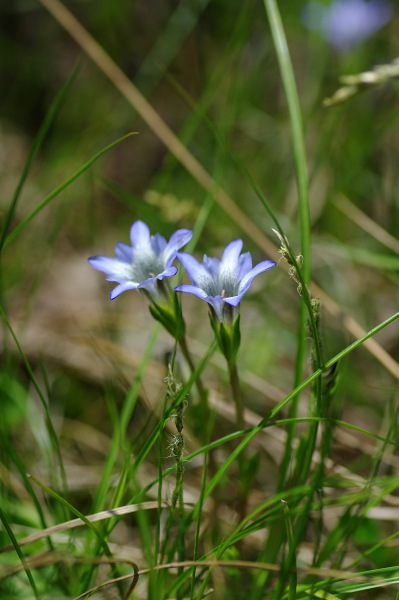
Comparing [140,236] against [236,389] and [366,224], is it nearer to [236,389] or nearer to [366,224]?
[236,389]

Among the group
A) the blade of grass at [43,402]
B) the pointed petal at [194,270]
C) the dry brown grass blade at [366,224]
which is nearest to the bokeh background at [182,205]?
the dry brown grass blade at [366,224]

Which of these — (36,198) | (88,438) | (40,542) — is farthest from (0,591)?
(36,198)

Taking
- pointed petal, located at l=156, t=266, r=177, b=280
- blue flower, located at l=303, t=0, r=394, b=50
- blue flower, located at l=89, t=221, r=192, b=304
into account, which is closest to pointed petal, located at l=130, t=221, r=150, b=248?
blue flower, located at l=89, t=221, r=192, b=304

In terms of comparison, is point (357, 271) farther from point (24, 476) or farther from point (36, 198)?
point (24, 476)

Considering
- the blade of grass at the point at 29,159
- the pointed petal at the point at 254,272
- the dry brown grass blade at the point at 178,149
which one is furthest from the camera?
the dry brown grass blade at the point at 178,149

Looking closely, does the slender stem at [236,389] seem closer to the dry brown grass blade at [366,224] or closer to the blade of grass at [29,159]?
the blade of grass at [29,159]

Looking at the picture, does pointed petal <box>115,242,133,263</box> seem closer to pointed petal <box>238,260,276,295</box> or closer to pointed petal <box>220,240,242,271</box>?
pointed petal <box>220,240,242,271</box>

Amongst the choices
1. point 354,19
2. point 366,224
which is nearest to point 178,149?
point 366,224
